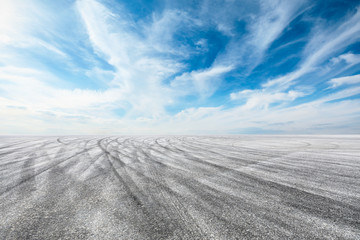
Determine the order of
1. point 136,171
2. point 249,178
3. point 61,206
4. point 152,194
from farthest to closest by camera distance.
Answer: point 136,171, point 249,178, point 152,194, point 61,206

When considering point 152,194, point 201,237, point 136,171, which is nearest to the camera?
point 201,237

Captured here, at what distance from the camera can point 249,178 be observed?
4574 millimetres

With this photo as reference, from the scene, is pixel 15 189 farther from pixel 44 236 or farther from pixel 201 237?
pixel 201 237

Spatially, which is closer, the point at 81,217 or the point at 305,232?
the point at 305,232

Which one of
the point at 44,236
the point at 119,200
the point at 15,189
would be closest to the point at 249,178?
the point at 119,200

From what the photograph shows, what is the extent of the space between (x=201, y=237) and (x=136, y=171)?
12.5 ft

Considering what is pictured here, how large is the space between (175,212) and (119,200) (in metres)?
1.32

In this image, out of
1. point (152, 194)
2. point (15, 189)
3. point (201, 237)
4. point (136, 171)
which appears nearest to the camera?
point (201, 237)

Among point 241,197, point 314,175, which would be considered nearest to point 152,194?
point 241,197

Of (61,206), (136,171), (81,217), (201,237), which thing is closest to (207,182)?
(201,237)

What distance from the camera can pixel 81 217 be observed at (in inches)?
102

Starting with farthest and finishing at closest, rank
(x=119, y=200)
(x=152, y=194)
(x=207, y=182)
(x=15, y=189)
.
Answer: (x=207, y=182) < (x=15, y=189) < (x=152, y=194) < (x=119, y=200)

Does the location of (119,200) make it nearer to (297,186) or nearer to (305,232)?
(305,232)

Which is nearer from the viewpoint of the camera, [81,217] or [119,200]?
[81,217]
